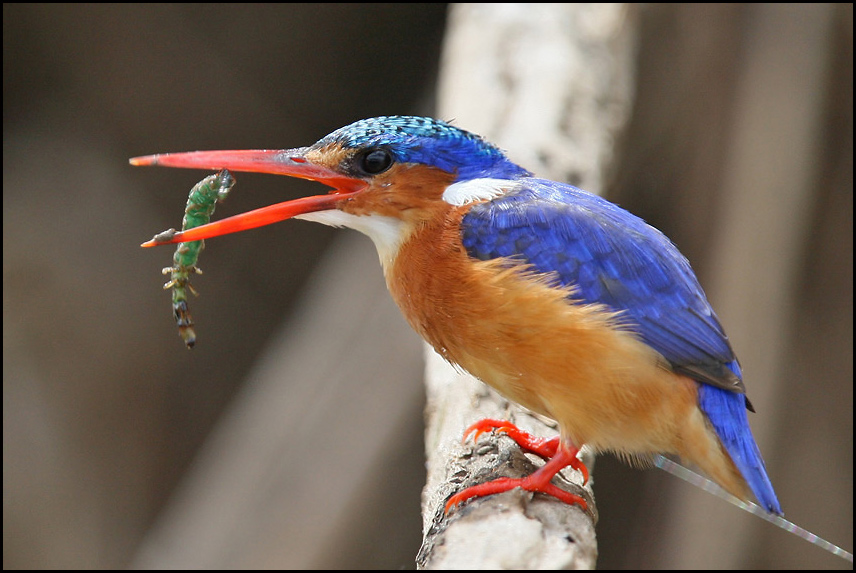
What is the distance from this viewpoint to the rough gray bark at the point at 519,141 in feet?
4.74

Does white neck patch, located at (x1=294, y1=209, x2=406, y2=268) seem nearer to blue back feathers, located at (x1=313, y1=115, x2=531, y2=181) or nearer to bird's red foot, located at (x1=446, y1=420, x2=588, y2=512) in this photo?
blue back feathers, located at (x1=313, y1=115, x2=531, y2=181)

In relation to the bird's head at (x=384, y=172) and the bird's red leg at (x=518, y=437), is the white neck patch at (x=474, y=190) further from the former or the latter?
the bird's red leg at (x=518, y=437)

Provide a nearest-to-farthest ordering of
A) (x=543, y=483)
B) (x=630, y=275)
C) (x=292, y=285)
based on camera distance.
→ (x=543, y=483), (x=630, y=275), (x=292, y=285)

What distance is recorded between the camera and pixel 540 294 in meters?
1.77

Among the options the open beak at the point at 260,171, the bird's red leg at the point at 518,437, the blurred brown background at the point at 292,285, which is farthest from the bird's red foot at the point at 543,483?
the blurred brown background at the point at 292,285

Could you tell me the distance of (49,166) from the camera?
469 cm

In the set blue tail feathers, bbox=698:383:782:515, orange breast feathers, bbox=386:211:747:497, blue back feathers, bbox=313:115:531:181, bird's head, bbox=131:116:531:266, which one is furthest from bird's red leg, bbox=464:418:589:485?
blue back feathers, bbox=313:115:531:181

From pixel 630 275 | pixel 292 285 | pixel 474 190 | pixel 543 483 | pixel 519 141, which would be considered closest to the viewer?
pixel 543 483

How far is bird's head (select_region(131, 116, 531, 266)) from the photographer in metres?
1.89

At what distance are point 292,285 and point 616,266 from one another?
3464mm

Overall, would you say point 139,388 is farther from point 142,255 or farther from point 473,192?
point 473,192

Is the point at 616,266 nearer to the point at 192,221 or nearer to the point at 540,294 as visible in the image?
the point at 540,294

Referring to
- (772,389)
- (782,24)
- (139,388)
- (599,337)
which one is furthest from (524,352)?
(139,388)

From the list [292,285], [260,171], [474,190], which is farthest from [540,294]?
[292,285]
